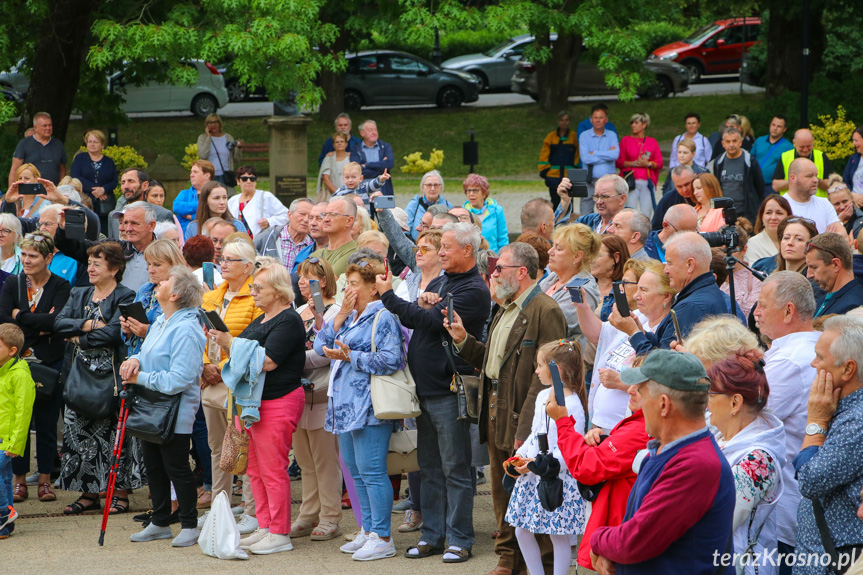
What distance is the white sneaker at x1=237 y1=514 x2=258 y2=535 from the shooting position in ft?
22.7

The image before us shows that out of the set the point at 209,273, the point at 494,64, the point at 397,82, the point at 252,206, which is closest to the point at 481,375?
the point at 209,273

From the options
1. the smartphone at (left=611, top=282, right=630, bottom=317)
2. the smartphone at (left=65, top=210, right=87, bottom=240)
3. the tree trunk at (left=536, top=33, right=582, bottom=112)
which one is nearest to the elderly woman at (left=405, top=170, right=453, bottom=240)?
the smartphone at (left=65, top=210, right=87, bottom=240)

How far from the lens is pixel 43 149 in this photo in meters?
12.8

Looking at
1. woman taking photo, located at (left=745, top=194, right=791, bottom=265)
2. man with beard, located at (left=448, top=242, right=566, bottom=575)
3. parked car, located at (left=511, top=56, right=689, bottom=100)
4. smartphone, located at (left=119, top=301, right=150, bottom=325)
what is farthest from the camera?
parked car, located at (left=511, top=56, right=689, bottom=100)

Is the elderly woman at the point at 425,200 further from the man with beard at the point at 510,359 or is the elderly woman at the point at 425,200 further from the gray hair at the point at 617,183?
the man with beard at the point at 510,359

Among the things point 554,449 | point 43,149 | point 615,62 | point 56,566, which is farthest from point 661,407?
point 615,62

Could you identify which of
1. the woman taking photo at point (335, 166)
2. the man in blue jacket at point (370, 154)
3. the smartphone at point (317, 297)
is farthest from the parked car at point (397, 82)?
the smartphone at point (317, 297)

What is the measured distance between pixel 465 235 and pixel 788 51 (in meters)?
19.2

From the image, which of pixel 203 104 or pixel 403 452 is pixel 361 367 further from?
pixel 203 104

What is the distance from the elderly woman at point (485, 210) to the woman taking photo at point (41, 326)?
3.94 metres

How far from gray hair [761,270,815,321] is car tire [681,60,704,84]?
27964mm

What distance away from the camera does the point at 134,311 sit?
682 cm

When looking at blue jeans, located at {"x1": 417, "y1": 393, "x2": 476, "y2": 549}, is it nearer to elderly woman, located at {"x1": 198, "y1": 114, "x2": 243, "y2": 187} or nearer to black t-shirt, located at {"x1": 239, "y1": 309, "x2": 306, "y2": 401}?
black t-shirt, located at {"x1": 239, "y1": 309, "x2": 306, "y2": 401}

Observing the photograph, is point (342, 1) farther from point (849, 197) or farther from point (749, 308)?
point (749, 308)
